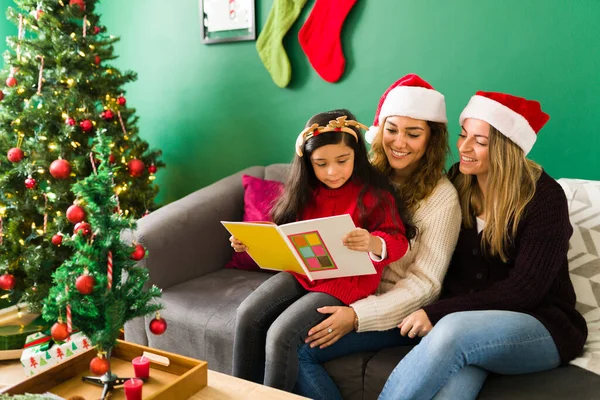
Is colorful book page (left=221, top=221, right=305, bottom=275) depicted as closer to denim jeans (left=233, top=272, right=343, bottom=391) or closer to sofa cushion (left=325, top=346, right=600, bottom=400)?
denim jeans (left=233, top=272, right=343, bottom=391)

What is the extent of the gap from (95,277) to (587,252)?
136 centimetres

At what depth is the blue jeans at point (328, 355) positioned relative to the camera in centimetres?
133

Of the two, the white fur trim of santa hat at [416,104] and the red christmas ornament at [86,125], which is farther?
the red christmas ornament at [86,125]

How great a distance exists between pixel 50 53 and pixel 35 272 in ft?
3.17

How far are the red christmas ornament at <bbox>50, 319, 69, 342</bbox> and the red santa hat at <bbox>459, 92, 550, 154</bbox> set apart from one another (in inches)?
46.7

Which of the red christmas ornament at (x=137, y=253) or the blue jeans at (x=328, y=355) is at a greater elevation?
the red christmas ornament at (x=137, y=253)

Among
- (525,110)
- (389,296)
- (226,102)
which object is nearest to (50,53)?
(226,102)

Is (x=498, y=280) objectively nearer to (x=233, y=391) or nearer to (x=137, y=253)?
(x=233, y=391)

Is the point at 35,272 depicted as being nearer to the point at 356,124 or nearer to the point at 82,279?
the point at 82,279

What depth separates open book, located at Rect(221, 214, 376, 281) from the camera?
4.38 ft

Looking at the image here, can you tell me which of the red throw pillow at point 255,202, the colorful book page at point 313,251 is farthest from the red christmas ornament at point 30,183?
the colorful book page at point 313,251

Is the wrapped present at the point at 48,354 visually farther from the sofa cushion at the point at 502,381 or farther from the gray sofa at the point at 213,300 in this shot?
the sofa cushion at the point at 502,381

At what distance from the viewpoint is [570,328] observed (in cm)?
A: 127

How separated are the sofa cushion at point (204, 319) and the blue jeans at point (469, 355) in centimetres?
63
